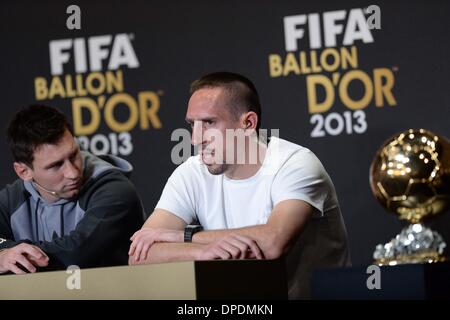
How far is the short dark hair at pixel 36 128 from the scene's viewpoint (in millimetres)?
3246

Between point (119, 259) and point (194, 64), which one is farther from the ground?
point (194, 64)

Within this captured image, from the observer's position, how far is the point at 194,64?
3715 millimetres

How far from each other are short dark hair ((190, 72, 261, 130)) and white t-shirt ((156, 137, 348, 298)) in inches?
6.0

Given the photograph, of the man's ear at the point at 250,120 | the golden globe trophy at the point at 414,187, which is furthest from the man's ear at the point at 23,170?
the golden globe trophy at the point at 414,187

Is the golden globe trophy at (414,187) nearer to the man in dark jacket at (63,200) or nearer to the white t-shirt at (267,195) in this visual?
the white t-shirt at (267,195)

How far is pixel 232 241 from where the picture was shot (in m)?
2.40

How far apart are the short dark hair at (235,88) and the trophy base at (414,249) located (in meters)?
0.78

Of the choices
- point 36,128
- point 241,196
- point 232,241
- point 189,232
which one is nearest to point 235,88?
point 241,196

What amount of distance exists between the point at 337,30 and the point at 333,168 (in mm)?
561

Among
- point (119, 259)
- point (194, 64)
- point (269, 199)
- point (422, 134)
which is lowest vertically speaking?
point (119, 259)

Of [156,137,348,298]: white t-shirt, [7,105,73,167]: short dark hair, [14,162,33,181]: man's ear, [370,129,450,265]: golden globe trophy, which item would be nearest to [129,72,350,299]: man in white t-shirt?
[156,137,348,298]: white t-shirt

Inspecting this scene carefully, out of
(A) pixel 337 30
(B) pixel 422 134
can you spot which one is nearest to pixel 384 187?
(B) pixel 422 134

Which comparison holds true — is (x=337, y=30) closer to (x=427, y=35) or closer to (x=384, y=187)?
(x=427, y=35)
